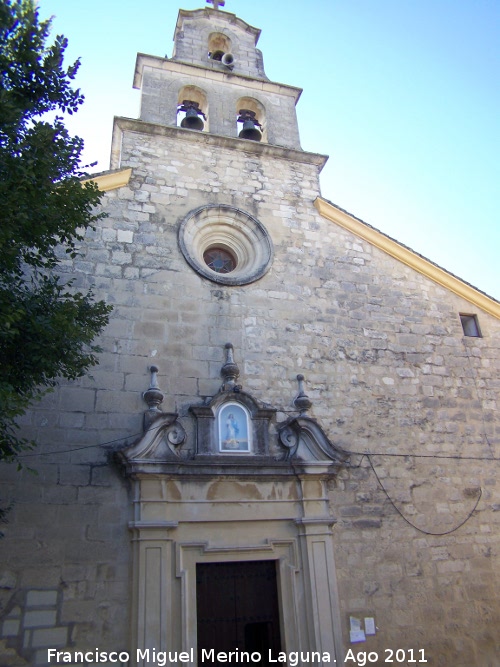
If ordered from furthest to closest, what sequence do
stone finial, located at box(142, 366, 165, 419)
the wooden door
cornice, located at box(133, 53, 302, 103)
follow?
cornice, located at box(133, 53, 302, 103) < stone finial, located at box(142, 366, 165, 419) < the wooden door

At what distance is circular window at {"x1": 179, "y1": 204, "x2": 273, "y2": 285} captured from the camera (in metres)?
6.84

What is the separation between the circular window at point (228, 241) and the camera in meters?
6.84

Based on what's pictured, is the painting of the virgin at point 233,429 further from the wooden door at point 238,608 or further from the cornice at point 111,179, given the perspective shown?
the cornice at point 111,179

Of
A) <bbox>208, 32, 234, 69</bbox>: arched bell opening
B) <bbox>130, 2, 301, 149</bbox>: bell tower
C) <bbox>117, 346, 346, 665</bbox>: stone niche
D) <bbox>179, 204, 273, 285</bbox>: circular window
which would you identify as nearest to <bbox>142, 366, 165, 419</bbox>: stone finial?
<bbox>117, 346, 346, 665</bbox>: stone niche

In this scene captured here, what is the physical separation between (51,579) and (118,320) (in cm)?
266

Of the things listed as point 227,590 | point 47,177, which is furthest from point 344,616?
point 47,177

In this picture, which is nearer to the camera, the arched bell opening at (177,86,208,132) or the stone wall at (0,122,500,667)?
the stone wall at (0,122,500,667)

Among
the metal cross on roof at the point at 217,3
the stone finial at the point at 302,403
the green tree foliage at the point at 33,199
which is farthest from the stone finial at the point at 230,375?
the metal cross on roof at the point at 217,3

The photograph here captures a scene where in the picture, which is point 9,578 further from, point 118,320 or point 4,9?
point 4,9

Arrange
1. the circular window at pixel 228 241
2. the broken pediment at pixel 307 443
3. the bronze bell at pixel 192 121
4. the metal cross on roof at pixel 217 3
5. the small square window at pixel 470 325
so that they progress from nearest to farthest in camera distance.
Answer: the broken pediment at pixel 307 443 → the circular window at pixel 228 241 → the small square window at pixel 470 325 → the bronze bell at pixel 192 121 → the metal cross on roof at pixel 217 3

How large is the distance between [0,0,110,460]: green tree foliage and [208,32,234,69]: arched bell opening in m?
5.27

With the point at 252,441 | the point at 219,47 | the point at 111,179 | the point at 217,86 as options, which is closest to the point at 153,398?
the point at 252,441

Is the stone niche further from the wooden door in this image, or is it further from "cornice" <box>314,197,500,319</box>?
"cornice" <box>314,197,500,319</box>

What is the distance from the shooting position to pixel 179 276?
6453 millimetres
